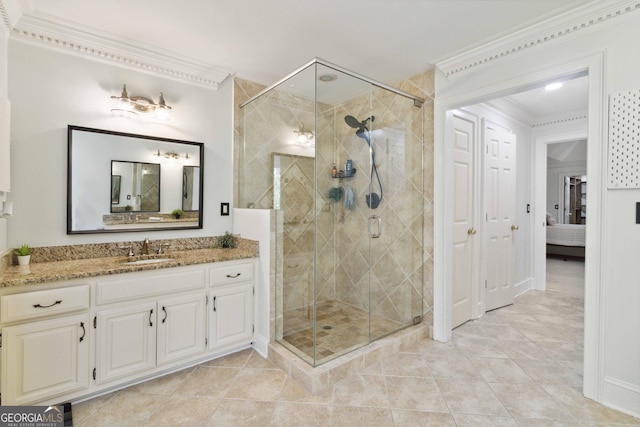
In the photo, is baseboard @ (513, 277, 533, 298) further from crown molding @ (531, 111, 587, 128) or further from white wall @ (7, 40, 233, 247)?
white wall @ (7, 40, 233, 247)

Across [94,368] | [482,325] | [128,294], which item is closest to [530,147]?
[482,325]

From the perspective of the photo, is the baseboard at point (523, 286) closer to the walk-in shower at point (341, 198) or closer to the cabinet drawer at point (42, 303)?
the walk-in shower at point (341, 198)

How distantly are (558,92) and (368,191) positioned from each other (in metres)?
2.58

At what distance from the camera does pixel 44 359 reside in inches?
69.4

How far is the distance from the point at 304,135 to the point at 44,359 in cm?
244

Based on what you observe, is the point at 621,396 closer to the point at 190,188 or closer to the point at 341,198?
the point at 341,198

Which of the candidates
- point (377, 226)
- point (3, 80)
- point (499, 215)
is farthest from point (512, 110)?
point (3, 80)

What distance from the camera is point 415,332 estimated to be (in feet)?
9.08

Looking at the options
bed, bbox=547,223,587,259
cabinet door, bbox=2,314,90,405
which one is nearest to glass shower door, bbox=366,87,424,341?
cabinet door, bbox=2,314,90,405

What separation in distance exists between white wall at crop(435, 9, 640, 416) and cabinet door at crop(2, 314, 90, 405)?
128 inches

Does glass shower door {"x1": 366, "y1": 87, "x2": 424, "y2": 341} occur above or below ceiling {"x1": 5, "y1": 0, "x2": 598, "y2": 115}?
below

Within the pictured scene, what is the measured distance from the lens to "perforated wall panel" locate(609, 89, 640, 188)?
1764 mm

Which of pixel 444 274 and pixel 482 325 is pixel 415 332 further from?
pixel 482 325

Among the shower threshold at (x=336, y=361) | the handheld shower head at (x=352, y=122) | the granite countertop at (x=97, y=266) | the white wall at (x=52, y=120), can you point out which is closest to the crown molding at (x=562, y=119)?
the handheld shower head at (x=352, y=122)
